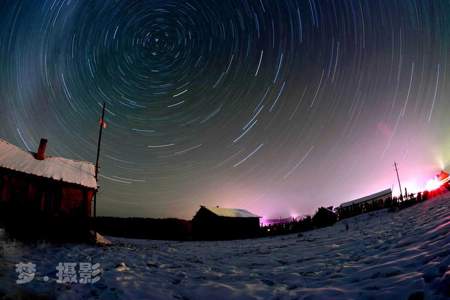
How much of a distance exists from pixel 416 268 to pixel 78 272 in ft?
25.5

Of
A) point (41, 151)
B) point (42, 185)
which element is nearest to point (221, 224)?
point (42, 185)

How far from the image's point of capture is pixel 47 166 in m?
16.7

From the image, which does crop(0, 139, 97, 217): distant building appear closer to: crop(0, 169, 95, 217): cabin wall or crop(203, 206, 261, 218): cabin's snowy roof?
crop(0, 169, 95, 217): cabin wall

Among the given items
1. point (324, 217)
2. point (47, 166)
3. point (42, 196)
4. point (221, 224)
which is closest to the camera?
point (42, 196)

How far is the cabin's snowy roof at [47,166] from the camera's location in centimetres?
1512

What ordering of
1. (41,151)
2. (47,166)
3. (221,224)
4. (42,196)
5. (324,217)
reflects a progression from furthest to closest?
(221,224), (324,217), (41,151), (47,166), (42,196)

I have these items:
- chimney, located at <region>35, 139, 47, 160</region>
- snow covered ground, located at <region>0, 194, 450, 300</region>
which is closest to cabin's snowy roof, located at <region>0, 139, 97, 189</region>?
chimney, located at <region>35, 139, 47, 160</region>

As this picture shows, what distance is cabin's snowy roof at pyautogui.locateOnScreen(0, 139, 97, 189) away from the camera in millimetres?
15117

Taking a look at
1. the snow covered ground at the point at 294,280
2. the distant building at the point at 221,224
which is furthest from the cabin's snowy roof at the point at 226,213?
the snow covered ground at the point at 294,280

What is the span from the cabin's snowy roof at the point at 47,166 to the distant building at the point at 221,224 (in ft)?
60.6

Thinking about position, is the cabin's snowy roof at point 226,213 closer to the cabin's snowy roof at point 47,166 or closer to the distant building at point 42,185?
the cabin's snowy roof at point 47,166

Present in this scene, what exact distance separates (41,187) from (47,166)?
68.0 inches

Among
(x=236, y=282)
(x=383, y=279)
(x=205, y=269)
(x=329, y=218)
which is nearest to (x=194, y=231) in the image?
(x=329, y=218)

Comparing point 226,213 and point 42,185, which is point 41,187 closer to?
point 42,185
